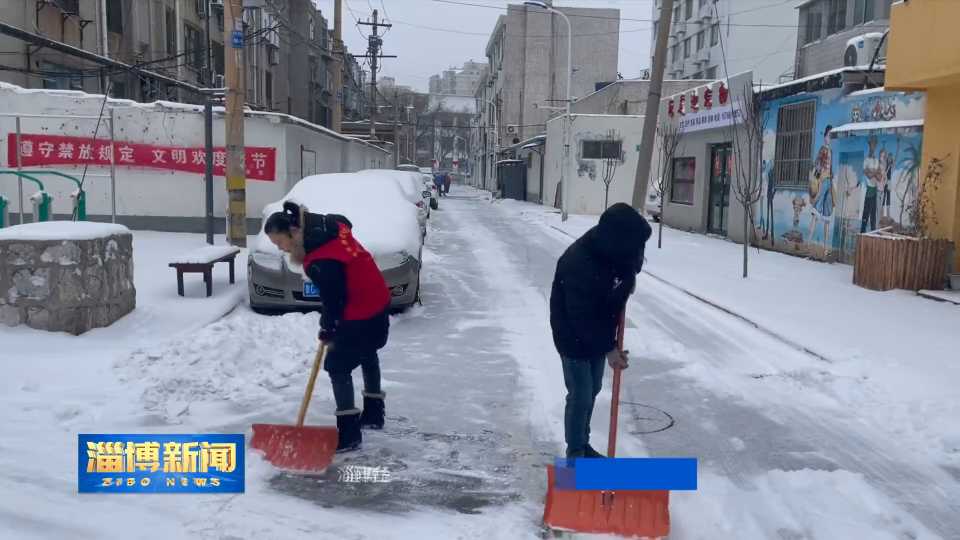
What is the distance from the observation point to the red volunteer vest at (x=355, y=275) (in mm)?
4594

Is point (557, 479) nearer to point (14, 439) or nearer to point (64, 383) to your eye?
point (14, 439)

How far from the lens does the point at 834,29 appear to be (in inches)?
1169

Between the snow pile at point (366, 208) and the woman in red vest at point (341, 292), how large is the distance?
384cm

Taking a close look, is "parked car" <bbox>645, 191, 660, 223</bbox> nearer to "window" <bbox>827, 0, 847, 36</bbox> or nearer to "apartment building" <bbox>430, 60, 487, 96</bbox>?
"window" <bbox>827, 0, 847, 36</bbox>

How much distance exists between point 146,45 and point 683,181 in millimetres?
18689

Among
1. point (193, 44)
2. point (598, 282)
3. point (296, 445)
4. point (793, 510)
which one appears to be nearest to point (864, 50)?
point (793, 510)

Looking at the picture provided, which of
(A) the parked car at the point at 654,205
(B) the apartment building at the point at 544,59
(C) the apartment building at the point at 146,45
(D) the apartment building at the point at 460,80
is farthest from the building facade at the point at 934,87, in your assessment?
(D) the apartment building at the point at 460,80

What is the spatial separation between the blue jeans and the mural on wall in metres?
9.41

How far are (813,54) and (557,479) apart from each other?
21.8 m

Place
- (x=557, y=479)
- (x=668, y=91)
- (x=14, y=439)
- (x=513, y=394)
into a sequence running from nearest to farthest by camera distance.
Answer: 1. (x=557, y=479)
2. (x=14, y=439)
3. (x=513, y=394)
4. (x=668, y=91)

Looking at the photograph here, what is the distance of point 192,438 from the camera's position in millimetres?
4145

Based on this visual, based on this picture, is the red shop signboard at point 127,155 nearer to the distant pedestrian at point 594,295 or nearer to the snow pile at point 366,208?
the snow pile at point 366,208

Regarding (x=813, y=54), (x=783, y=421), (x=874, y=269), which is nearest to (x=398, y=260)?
(x=783, y=421)

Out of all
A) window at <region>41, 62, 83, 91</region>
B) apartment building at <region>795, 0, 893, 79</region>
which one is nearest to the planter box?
apartment building at <region>795, 0, 893, 79</region>
